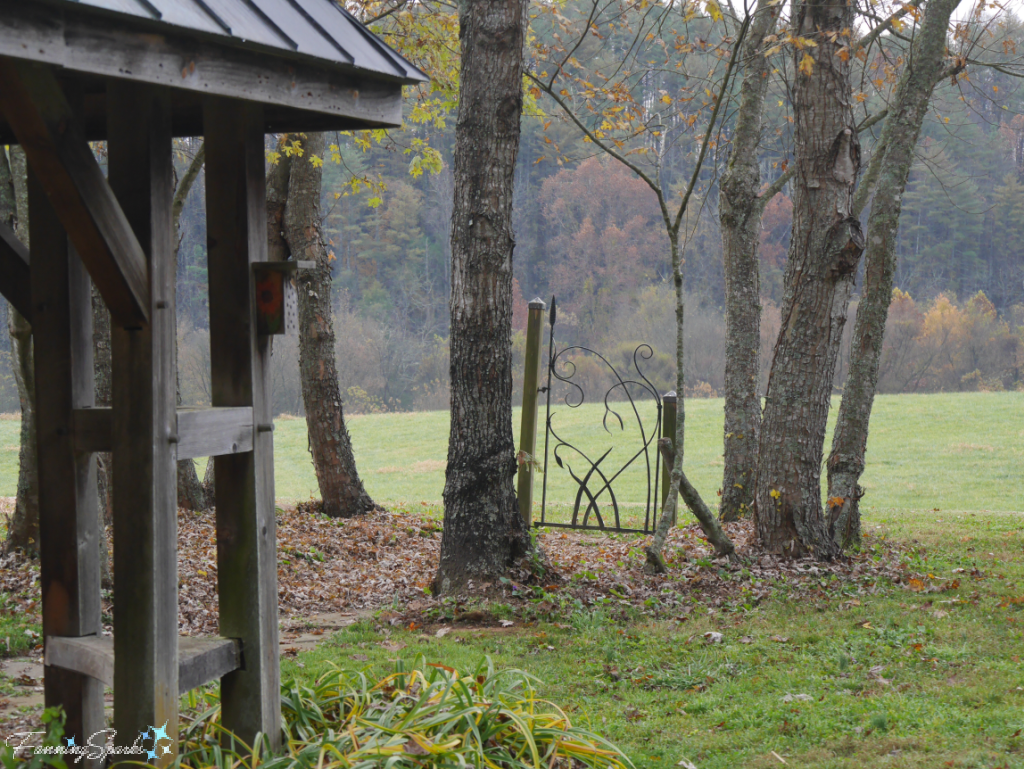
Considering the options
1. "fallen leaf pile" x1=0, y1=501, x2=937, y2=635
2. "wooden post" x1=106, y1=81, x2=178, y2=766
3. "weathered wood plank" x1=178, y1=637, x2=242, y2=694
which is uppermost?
"wooden post" x1=106, y1=81, x2=178, y2=766

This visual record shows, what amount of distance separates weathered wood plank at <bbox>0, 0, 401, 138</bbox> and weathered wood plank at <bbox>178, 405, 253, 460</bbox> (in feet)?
3.12

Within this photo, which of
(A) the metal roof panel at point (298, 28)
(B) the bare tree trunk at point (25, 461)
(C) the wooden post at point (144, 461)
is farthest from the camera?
(B) the bare tree trunk at point (25, 461)

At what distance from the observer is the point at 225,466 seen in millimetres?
2791

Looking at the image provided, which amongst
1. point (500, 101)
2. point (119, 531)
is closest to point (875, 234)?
point (500, 101)

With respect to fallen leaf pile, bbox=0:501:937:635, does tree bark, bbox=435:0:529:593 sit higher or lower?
higher

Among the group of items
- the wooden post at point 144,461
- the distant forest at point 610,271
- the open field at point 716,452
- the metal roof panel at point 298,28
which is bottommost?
the open field at point 716,452

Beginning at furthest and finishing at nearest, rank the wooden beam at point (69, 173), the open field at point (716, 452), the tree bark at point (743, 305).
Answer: the open field at point (716, 452)
the tree bark at point (743, 305)
the wooden beam at point (69, 173)

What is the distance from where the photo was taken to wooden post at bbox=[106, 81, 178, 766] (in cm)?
240

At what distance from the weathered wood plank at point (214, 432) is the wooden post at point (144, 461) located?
0.07 meters

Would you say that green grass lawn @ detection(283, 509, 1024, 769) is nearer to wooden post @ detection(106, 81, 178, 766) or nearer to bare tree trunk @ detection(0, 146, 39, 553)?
wooden post @ detection(106, 81, 178, 766)

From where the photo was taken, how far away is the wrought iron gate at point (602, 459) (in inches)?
316

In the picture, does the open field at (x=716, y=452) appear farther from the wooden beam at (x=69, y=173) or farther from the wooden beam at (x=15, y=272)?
the wooden beam at (x=69, y=173)

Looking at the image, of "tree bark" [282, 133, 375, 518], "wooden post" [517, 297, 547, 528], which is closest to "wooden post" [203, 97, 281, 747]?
"wooden post" [517, 297, 547, 528]

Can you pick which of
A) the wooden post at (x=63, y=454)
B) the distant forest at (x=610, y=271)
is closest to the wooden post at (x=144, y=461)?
the wooden post at (x=63, y=454)
